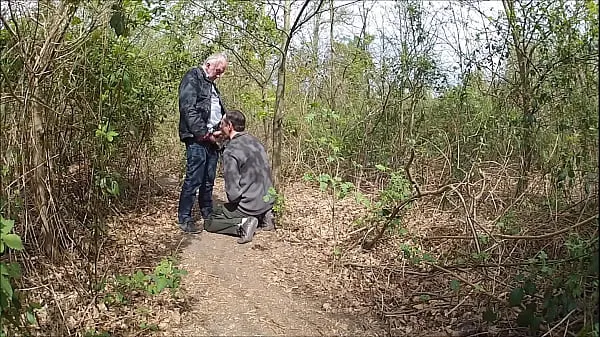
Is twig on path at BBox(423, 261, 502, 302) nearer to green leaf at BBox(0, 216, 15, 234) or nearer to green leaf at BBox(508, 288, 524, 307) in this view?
green leaf at BBox(508, 288, 524, 307)

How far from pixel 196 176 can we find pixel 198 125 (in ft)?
1.75

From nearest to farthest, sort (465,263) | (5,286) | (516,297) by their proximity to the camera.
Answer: (5,286), (516,297), (465,263)

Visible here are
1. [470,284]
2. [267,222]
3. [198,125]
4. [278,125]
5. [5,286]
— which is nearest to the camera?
[5,286]

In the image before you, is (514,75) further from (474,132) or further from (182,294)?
(182,294)

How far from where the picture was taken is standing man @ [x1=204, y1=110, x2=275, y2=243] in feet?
19.5

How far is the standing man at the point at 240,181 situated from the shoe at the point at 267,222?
6cm

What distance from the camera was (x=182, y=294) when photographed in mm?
4648

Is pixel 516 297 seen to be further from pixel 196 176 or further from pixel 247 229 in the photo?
pixel 196 176

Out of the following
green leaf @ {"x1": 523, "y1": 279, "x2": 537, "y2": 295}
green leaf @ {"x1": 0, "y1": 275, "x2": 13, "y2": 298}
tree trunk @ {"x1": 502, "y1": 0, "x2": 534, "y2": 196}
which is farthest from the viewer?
tree trunk @ {"x1": 502, "y1": 0, "x2": 534, "y2": 196}

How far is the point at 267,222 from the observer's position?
6.18 m

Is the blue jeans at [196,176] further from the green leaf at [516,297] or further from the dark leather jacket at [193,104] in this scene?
the green leaf at [516,297]

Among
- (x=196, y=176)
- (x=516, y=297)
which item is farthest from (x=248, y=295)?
(x=516, y=297)


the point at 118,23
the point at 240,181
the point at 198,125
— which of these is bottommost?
the point at 240,181

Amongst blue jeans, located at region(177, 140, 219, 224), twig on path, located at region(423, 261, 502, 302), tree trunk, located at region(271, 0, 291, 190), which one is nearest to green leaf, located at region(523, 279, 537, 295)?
twig on path, located at region(423, 261, 502, 302)
